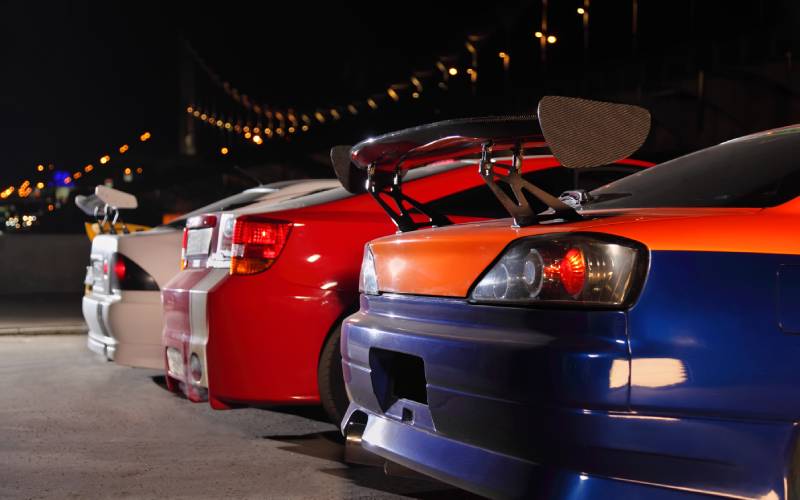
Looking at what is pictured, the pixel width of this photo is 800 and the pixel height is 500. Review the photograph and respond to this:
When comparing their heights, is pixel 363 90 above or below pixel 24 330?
above

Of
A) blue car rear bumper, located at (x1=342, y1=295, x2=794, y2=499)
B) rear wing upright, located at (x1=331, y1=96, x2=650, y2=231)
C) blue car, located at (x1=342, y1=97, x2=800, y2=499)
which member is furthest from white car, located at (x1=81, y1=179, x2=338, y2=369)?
blue car rear bumper, located at (x1=342, y1=295, x2=794, y2=499)

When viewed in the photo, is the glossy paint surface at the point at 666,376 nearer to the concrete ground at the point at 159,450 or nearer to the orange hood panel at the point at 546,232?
the orange hood panel at the point at 546,232

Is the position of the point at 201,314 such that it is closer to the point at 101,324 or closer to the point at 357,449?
the point at 357,449

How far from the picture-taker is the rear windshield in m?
3.21

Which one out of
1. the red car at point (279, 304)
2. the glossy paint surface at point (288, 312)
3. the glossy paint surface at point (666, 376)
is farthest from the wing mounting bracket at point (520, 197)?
the glossy paint surface at point (288, 312)

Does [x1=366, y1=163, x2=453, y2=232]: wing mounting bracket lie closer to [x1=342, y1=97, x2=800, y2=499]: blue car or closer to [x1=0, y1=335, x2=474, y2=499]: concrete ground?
[x1=342, y1=97, x2=800, y2=499]: blue car

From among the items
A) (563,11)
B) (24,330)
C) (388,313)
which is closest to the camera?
(388,313)

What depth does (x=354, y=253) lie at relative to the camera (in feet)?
16.7

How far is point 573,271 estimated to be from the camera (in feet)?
8.76

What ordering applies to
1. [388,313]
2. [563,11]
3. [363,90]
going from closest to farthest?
[388,313] < [563,11] < [363,90]

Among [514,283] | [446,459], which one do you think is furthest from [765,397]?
[446,459]

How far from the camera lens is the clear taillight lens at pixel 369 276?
3680mm

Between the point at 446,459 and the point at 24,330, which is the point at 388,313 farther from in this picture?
the point at 24,330

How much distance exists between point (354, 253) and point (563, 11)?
65.7 meters
